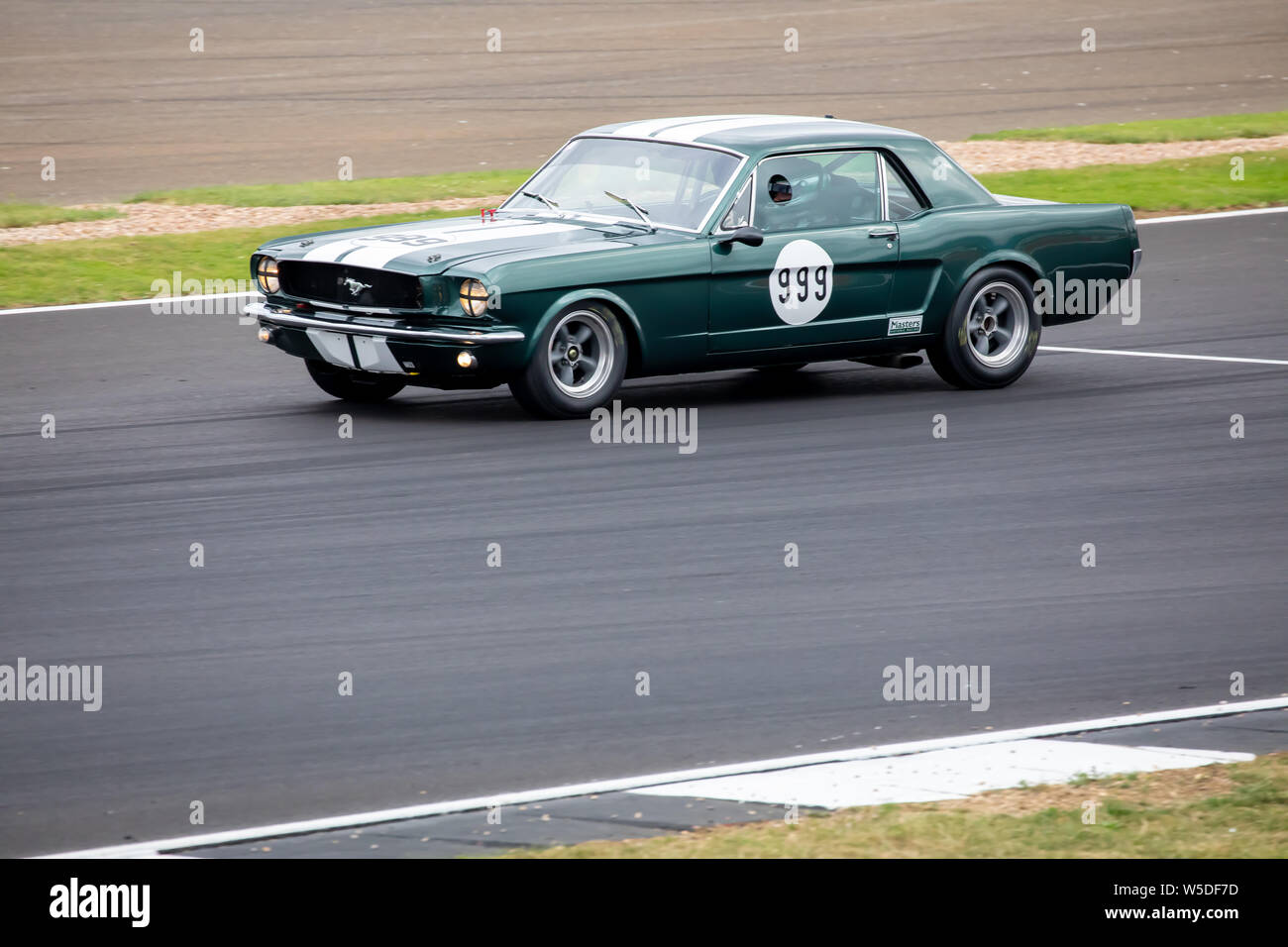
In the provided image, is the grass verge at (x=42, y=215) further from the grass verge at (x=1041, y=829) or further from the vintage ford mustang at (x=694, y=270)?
the grass verge at (x=1041, y=829)

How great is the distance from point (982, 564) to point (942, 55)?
24524mm

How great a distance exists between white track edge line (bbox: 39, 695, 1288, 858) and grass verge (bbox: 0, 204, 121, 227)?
553 inches

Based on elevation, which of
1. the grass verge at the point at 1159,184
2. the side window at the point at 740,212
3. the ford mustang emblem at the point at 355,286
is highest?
the grass verge at the point at 1159,184

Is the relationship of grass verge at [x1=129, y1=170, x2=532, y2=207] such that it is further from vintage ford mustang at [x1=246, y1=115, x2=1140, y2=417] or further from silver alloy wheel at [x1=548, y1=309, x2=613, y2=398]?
silver alloy wheel at [x1=548, y1=309, x2=613, y2=398]

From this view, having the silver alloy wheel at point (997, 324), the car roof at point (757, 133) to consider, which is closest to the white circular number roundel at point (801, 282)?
the car roof at point (757, 133)

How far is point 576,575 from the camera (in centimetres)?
815

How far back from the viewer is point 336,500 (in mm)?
9305

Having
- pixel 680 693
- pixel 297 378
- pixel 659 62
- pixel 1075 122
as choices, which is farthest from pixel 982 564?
pixel 659 62

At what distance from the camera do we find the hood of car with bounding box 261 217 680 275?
10.6 metres

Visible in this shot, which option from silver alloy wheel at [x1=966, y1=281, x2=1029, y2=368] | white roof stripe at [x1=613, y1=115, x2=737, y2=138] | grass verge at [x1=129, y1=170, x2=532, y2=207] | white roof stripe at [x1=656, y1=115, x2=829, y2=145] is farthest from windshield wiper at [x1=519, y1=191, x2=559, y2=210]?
grass verge at [x1=129, y1=170, x2=532, y2=207]

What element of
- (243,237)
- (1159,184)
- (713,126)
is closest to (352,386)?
(713,126)

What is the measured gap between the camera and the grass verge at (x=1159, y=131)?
24.2 metres
